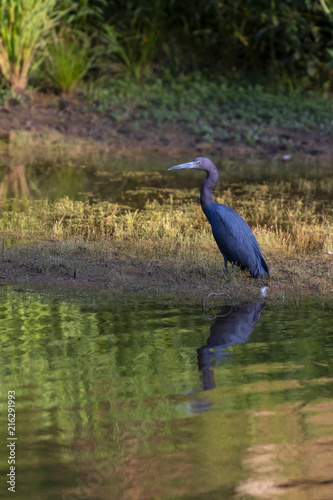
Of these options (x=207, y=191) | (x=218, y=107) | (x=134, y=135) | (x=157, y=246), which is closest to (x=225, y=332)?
(x=207, y=191)

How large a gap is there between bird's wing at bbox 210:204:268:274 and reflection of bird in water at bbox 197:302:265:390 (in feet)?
1.73

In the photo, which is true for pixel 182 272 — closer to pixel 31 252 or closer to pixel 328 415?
pixel 31 252

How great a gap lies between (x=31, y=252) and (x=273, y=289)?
2377 mm

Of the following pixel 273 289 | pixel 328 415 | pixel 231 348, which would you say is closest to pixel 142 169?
pixel 273 289

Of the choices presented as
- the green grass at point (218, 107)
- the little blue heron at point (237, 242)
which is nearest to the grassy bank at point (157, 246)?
the little blue heron at point (237, 242)

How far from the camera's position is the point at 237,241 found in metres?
7.92

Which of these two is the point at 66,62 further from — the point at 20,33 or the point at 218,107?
the point at 218,107

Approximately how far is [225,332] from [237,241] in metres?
1.31

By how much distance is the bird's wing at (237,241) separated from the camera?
7.92 m

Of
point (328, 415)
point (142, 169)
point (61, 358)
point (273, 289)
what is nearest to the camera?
point (328, 415)

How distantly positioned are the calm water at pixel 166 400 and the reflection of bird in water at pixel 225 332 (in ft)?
0.05

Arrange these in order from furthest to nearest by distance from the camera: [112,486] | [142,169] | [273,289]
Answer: [142,169] → [273,289] → [112,486]

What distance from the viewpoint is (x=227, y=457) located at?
15.4 ft

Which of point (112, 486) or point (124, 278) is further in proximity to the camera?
point (124, 278)
